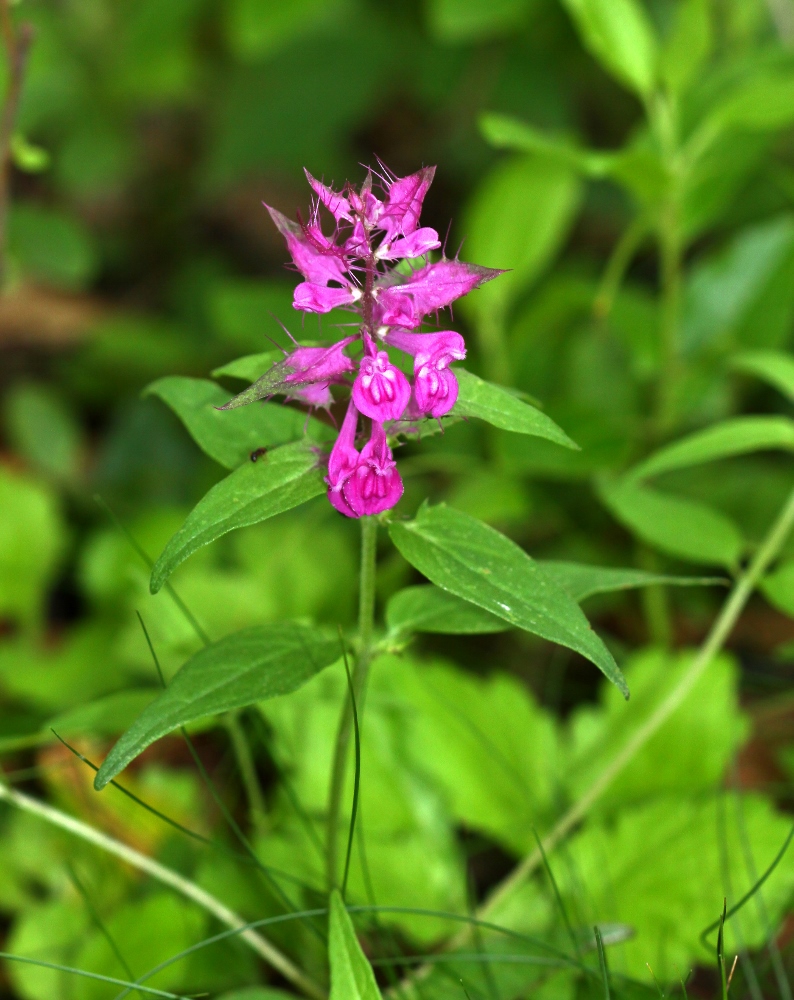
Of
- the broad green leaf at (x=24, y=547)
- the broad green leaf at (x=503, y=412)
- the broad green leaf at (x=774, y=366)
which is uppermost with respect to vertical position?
the broad green leaf at (x=24, y=547)

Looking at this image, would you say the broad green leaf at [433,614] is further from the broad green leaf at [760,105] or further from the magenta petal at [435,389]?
the broad green leaf at [760,105]

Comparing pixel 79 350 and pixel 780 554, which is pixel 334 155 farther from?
pixel 780 554

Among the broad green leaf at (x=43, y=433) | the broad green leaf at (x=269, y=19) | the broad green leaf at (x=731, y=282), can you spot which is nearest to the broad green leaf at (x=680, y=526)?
the broad green leaf at (x=731, y=282)

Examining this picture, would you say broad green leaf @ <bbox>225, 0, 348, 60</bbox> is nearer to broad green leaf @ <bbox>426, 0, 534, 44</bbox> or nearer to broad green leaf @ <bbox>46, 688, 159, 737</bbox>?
broad green leaf @ <bbox>426, 0, 534, 44</bbox>

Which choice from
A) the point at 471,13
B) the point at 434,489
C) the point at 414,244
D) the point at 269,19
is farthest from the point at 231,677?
the point at 269,19

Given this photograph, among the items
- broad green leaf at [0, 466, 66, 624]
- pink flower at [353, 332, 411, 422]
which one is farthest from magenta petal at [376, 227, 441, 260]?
broad green leaf at [0, 466, 66, 624]

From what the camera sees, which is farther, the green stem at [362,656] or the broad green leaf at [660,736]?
the broad green leaf at [660,736]
